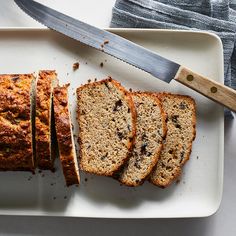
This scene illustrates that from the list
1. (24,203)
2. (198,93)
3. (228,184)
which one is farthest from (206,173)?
(24,203)

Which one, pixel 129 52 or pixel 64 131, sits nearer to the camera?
pixel 64 131

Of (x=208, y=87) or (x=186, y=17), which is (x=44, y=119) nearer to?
(x=208, y=87)

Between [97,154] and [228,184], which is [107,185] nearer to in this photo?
[97,154]

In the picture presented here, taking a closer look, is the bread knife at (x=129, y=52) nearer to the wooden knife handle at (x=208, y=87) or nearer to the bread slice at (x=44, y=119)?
the wooden knife handle at (x=208, y=87)

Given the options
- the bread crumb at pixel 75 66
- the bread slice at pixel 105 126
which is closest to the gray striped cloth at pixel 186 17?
the bread crumb at pixel 75 66

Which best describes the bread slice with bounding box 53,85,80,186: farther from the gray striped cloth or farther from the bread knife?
the gray striped cloth

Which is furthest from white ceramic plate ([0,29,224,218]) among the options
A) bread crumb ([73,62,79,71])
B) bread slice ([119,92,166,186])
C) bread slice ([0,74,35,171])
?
bread slice ([0,74,35,171])

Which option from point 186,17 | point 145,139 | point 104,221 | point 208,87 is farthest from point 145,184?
point 186,17
